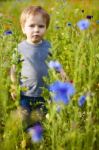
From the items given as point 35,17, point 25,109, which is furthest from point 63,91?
point 35,17

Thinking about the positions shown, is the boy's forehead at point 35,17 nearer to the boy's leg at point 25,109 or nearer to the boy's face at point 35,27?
the boy's face at point 35,27

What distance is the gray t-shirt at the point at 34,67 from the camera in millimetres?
3033

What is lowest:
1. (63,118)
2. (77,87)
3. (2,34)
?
(63,118)

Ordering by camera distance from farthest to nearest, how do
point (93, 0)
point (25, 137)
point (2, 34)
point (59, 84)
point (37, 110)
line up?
point (93, 0)
point (2, 34)
point (37, 110)
point (25, 137)
point (59, 84)

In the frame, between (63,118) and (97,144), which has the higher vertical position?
(63,118)

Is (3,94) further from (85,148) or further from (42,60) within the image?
(42,60)

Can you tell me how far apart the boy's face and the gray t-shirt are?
0.21 ft

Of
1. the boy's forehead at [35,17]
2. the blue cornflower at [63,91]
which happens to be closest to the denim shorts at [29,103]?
the boy's forehead at [35,17]

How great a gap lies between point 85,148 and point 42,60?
935 mm

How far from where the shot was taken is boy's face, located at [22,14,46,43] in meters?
3.02

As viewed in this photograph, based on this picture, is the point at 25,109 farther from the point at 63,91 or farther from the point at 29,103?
the point at 63,91

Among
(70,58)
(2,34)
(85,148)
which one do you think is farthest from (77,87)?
(2,34)

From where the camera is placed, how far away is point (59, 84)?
1.90 m

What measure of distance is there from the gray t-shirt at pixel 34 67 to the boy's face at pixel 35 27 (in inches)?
2.6
